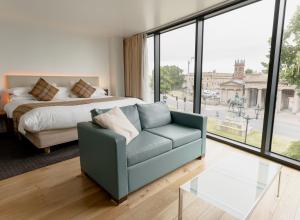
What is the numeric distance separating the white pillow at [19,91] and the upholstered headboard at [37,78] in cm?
26

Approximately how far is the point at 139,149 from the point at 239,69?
2.31 m

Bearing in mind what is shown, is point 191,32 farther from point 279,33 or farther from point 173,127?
point 173,127

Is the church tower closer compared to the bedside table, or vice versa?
the church tower

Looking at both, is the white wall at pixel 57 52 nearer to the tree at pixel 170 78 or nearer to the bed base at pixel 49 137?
the tree at pixel 170 78

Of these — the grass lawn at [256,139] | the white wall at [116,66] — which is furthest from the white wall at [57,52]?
the grass lawn at [256,139]

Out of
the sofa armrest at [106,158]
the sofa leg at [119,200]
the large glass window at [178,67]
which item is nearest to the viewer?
the sofa armrest at [106,158]

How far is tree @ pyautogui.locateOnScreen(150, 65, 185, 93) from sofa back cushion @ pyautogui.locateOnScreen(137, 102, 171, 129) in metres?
1.60

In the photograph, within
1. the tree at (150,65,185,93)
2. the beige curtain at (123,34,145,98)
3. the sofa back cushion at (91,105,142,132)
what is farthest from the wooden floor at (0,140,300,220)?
the beige curtain at (123,34,145,98)

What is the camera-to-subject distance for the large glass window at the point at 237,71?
8.95 feet

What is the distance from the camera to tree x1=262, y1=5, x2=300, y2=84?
91.6 inches

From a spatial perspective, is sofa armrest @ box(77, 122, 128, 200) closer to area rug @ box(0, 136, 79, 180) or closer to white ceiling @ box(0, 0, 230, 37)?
area rug @ box(0, 136, 79, 180)

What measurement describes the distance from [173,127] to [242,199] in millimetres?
1334

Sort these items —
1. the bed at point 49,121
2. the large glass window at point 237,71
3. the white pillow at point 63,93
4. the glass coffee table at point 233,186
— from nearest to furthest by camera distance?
1. the glass coffee table at point 233,186
2. the bed at point 49,121
3. the large glass window at point 237,71
4. the white pillow at point 63,93

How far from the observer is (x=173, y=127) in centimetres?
254
